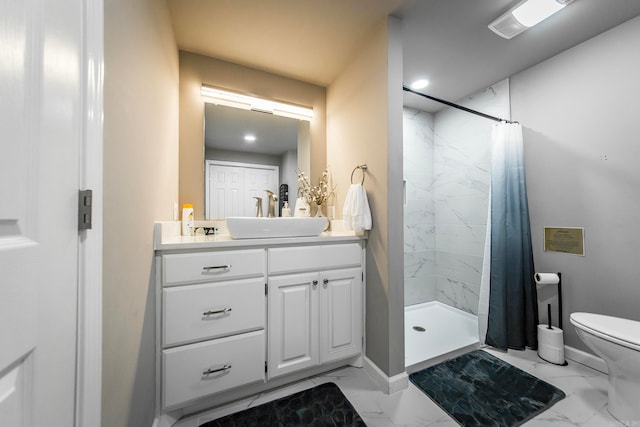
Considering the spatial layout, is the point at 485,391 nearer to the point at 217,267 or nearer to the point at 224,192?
the point at 217,267

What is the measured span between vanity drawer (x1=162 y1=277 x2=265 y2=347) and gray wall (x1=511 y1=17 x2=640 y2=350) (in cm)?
219

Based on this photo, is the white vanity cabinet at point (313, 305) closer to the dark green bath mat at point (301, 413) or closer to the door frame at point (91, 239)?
the dark green bath mat at point (301, 413)

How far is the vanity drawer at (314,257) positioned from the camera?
140cm

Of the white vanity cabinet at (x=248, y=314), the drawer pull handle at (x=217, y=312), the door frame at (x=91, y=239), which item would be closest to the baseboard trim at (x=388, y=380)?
the white vanity cabinet at (x=248, y=314)

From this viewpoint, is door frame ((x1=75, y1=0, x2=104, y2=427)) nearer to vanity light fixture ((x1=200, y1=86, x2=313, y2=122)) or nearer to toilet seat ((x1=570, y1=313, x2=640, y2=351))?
vanity light fixture ((x1=200, y1=86, x2=313, y2=122))

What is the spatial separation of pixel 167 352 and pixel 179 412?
1.23 feet

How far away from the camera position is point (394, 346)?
4.75ft

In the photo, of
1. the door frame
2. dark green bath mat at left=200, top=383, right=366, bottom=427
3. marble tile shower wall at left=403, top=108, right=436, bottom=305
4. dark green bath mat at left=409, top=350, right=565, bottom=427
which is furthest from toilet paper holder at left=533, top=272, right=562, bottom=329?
the door frame

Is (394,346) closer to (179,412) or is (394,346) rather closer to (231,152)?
(179,412)

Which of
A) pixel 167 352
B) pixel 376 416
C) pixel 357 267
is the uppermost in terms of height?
pixel 357 267

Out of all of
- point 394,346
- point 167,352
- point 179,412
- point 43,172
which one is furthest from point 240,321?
point 43,172

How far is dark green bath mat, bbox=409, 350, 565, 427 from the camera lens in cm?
124

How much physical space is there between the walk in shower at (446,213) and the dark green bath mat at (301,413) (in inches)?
40.4

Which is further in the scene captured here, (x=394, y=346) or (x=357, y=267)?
(x=357, y=267)
